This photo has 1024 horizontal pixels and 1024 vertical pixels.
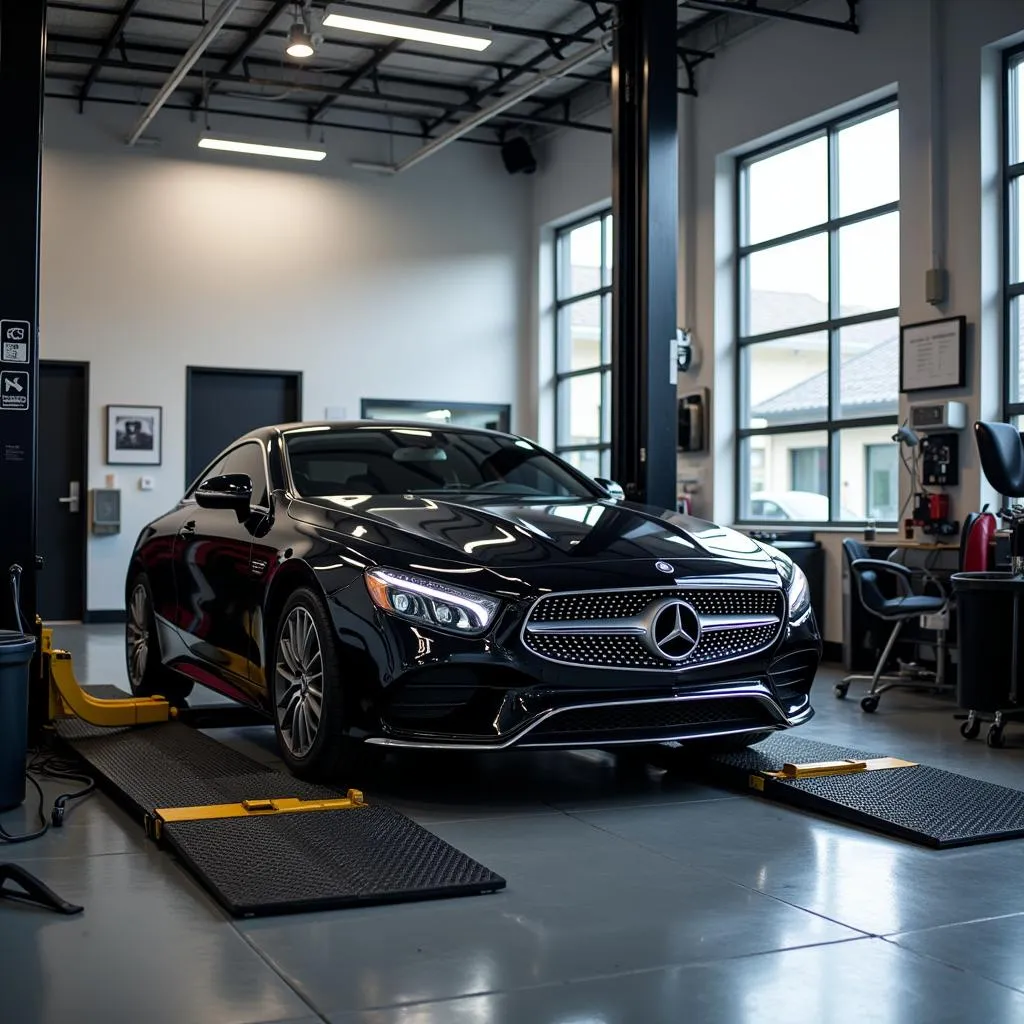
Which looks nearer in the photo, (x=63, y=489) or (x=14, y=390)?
(x=14, y=390)

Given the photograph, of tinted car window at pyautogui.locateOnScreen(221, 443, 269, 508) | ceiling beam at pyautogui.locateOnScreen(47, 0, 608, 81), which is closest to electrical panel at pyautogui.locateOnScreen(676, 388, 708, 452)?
ceiling beam at pyautogui.locateOnScreen(47, 0, 608, 81)

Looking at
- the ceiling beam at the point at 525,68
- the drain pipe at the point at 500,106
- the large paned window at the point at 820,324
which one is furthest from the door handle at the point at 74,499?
the large paned window at the point at 820,324

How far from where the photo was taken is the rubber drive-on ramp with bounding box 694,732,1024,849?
3793 millimetres

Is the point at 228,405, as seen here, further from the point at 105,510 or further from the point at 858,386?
the point at 858,386

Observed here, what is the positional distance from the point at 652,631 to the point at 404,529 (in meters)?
0.86

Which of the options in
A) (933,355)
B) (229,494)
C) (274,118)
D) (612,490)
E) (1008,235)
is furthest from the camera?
(274,118)

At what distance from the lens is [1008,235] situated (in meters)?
8.70

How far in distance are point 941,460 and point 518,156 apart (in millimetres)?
6911

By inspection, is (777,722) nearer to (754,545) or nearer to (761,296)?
(754,545)

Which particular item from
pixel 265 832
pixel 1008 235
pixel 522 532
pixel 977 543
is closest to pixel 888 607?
pixel 977 543

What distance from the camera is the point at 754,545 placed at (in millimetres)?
4699

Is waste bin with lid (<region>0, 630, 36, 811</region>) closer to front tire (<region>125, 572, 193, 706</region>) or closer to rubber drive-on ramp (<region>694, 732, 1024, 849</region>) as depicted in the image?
front tire (<region>125, 572, 193, 706</region>)

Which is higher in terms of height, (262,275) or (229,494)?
(262,275)

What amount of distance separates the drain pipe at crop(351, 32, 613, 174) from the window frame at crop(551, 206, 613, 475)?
162 centimetres
